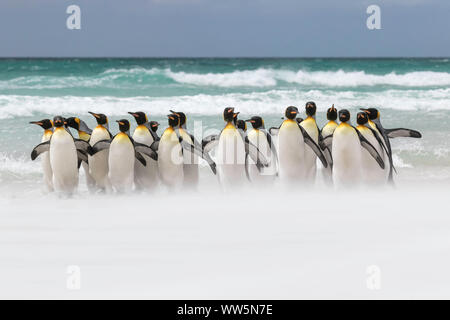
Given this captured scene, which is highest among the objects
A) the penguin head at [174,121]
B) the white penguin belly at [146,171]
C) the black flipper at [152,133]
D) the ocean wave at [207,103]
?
the ocean wave at [207,103]

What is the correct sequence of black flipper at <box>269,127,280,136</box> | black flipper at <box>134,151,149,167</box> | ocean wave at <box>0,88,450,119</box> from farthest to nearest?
ocean wave at <box>0,88,450,119</box> → black flipper at <box>269,127,280,136</box> → black flipper at <box>134,151,149,167</box>

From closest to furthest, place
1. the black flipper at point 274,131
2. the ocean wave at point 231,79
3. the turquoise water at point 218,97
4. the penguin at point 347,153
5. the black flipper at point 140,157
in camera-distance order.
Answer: the penguin at point 347,153 < the black flipper at point 140,157 < the black flipper at point 274,131 < the turquoise water at point 218,97 < the ocean wave at point 231,79

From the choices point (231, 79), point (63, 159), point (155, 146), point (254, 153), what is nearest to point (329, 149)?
point (254, 153)

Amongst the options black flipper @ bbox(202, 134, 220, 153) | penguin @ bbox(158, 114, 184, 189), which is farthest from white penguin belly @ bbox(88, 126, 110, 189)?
black flipper @ bbox(202, 134, 220, 153)

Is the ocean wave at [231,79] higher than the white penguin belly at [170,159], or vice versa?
the ocean wave at [231,79]

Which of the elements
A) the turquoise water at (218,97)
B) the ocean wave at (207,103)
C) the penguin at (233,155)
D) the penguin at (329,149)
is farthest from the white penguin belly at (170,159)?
the ocean wave at (207,103)

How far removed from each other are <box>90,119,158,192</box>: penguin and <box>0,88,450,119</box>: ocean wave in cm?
795

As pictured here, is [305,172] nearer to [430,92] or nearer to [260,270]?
[260,270]

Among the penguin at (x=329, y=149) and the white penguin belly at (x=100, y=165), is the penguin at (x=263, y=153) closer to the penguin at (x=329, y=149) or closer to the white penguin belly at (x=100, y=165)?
the penguin at (x=329, y=149)

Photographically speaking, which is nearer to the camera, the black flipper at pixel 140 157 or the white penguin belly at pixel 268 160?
the black flipper at pixel 140 157

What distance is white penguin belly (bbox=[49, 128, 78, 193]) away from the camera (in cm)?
549

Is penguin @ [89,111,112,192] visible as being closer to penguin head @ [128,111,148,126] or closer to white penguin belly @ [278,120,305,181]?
penguin head @ [128,111,148,126]

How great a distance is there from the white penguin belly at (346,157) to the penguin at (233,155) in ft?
1.97

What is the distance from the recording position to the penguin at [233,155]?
5.55 meters
